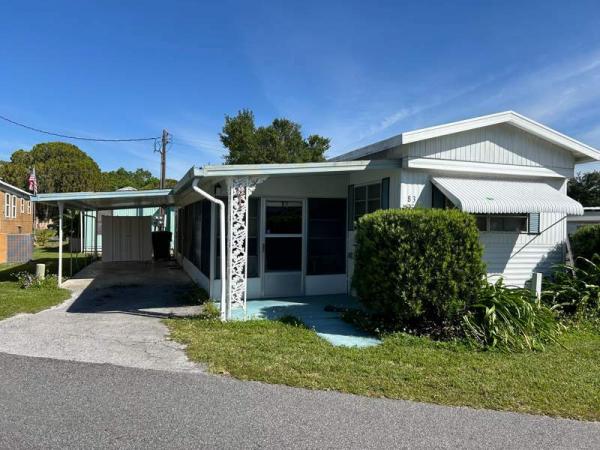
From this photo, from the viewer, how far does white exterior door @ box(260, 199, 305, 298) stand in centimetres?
927

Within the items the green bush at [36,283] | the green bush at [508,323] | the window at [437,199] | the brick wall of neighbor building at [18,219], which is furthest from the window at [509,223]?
the brick wall of neighbor building at [18,219]

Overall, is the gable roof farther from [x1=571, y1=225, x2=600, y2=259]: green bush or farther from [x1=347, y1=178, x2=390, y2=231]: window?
[x1=571, y1=225, x2=600, y2=259]: green bush

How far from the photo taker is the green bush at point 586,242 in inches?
346

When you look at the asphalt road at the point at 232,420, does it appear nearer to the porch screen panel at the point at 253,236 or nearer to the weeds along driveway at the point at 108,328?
the weeds along driveway at the point at 108,328

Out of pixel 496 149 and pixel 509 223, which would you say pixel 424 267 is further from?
pixel 496 149

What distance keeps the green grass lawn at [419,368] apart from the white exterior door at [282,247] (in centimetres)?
269

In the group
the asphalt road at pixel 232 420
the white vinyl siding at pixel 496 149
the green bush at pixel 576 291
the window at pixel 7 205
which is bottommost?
the asphalt road at pixel 232 420

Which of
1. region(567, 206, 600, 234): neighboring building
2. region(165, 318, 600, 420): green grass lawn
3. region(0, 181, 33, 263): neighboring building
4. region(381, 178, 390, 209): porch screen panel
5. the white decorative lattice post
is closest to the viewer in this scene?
region(165, 318, 600, 420): green grass lawn

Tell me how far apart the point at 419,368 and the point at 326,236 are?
4.90 m

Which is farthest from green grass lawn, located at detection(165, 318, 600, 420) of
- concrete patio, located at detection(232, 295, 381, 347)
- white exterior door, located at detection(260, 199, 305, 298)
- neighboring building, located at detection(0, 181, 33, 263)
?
neighboring building, located at detection(0, 181, 33, 263)

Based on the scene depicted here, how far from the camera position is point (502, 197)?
8.04 m

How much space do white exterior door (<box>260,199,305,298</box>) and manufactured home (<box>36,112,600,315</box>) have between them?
21 millimetres

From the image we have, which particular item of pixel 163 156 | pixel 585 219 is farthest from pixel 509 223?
pixel 163 156

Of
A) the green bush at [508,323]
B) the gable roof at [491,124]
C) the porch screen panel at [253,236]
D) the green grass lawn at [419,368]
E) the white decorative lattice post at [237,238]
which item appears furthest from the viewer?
the porch screen panel at [253,236]
